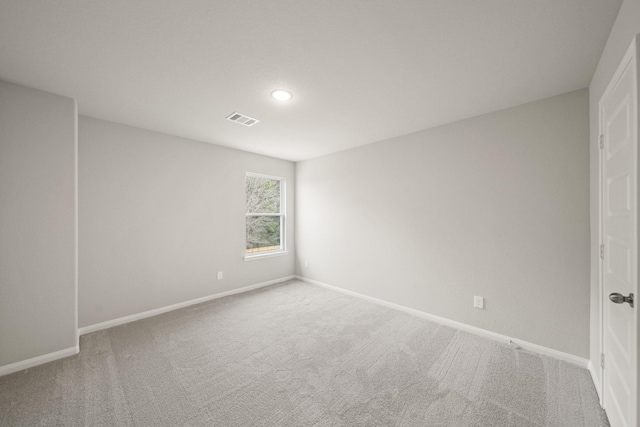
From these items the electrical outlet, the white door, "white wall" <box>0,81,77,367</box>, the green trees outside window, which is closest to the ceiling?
"white wall" <box>0,81,77,367</box>

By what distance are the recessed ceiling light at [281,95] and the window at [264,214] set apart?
223 cm

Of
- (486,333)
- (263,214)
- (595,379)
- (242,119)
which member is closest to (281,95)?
(242,119)

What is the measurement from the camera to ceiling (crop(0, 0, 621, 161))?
139 centimetres

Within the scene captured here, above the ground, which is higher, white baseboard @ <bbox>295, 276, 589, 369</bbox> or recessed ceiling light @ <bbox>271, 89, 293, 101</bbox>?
recessed ceiling light @ <bbox>271, 89, 293, 101</bbox>

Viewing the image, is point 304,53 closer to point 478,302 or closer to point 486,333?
point 478,302

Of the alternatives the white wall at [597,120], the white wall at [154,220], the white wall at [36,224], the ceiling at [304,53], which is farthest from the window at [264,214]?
the white wall at [597,120]

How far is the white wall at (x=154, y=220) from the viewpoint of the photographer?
285cm

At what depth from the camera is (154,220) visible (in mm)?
3328

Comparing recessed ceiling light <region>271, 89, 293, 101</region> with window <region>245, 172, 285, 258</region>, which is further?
window <region>245, 172, 285, 258</region>

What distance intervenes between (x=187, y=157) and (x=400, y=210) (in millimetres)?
3191

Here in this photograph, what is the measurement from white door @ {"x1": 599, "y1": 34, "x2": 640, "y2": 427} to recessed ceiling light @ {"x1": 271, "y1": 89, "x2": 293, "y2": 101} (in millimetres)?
2151

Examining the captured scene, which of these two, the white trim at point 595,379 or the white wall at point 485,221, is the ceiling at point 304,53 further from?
the white trim at point 595,379

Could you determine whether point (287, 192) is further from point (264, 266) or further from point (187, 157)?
point (187, 157)

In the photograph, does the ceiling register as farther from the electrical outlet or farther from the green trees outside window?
the electrical outlet
